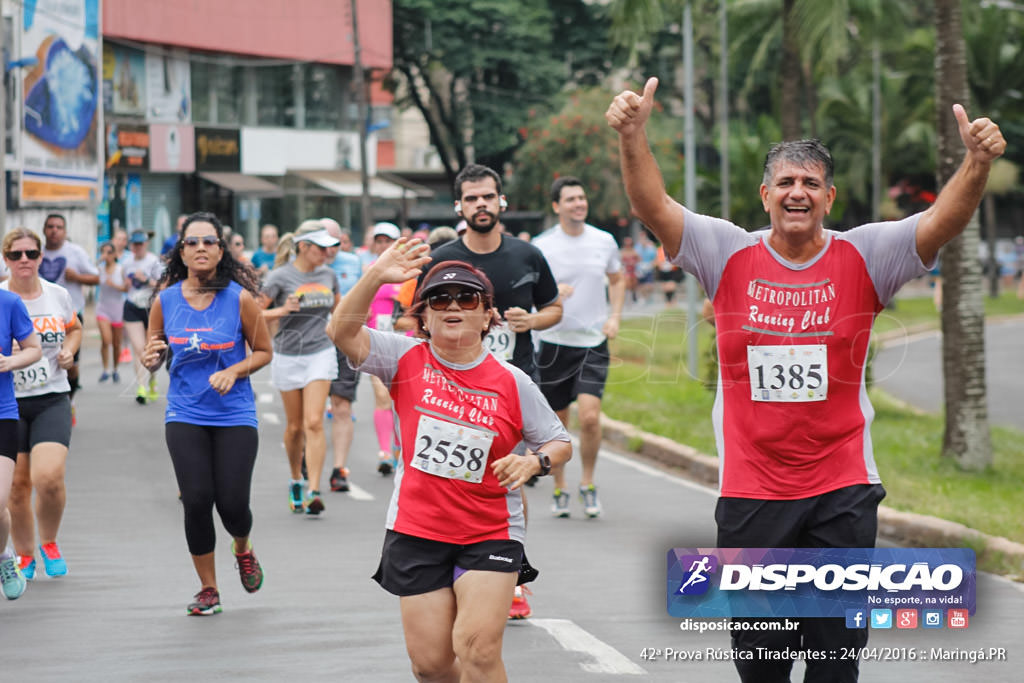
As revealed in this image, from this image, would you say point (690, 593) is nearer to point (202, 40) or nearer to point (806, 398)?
point (806, 398)

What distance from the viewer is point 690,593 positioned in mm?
5086

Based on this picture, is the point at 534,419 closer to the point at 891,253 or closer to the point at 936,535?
the point at 891,253

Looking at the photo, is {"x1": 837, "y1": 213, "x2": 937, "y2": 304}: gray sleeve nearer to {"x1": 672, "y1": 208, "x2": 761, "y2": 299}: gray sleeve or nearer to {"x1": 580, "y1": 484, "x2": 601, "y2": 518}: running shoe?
{"x1": 672, "y1": 208, "x2": 761, "y2": 299}: gray sleeve

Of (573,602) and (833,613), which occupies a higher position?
(833,613)

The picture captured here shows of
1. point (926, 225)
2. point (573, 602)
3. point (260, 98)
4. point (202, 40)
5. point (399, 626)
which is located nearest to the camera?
point (926, 225)

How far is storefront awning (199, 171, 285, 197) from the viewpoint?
44.3 metres

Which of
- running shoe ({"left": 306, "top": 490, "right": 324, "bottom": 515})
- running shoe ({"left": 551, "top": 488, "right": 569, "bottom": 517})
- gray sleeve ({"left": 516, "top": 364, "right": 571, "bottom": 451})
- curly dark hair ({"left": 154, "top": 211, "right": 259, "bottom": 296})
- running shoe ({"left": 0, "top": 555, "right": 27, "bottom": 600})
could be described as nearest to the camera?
gray sleeve ({"left": 516, "top": 364, "right": 571, "bottom": 451})

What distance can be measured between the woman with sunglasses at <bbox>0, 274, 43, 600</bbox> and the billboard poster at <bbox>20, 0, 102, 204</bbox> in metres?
22.7

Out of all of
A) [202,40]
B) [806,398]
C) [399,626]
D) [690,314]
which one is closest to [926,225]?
[806,398]

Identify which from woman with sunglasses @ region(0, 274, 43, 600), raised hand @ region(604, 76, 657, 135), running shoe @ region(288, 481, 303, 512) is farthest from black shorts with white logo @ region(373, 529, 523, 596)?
running shoe @ region(288, 481, 303, 512)

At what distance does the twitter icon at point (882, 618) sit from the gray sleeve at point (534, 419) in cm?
115

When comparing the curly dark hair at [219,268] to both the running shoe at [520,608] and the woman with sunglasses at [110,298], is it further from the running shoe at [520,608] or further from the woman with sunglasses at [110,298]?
the woman with sunglasses at [110,298]

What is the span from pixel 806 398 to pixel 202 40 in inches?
1613

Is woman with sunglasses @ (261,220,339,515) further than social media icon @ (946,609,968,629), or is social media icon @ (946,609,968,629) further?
woman with sunglasses @ (261,220,339,515)
